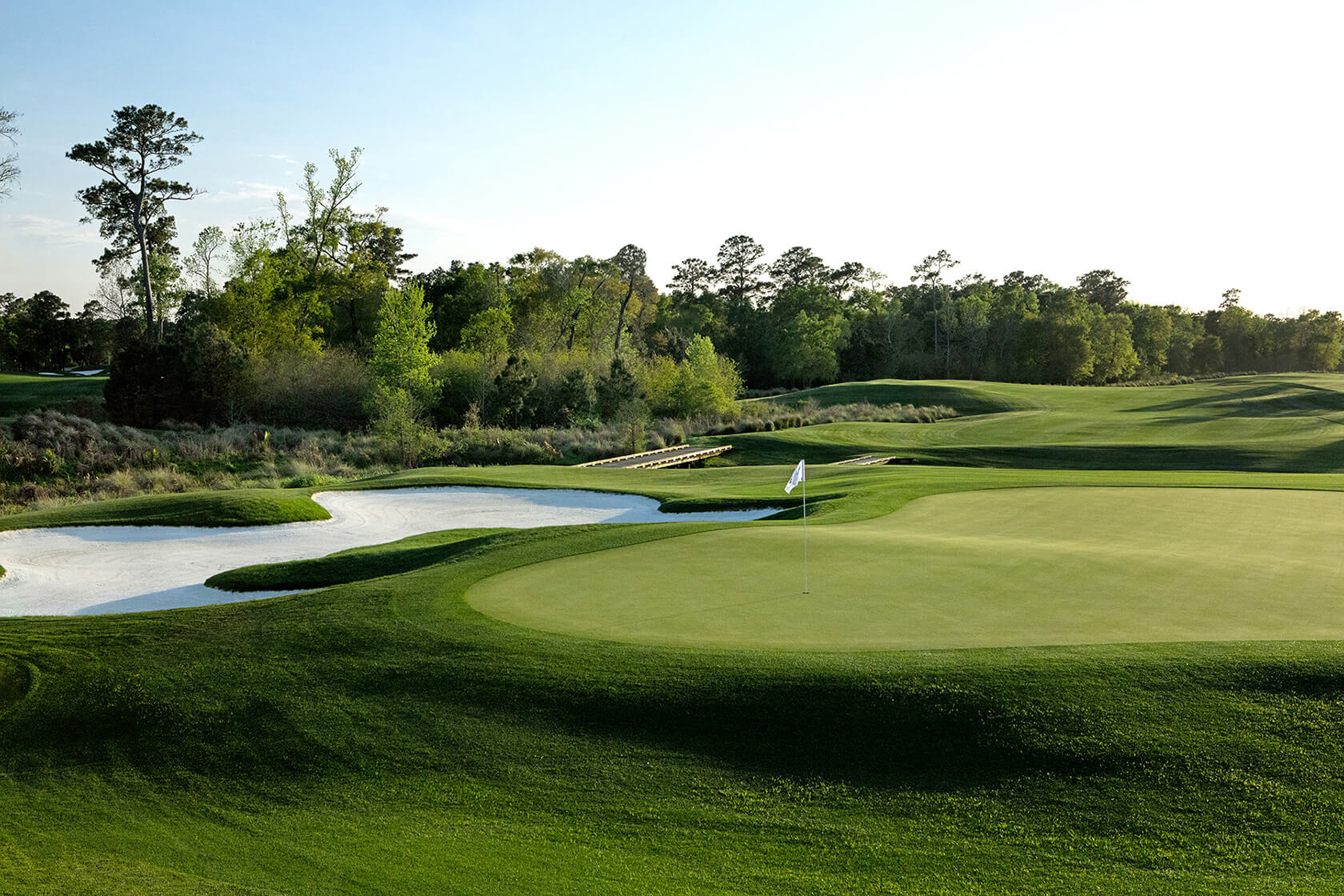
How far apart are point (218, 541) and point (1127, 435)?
101 feet

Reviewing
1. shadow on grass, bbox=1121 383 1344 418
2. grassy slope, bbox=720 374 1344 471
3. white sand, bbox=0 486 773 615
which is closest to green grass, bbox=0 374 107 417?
white sand, bbox=0 486 773 615

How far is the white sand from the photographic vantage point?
11070 millimetres

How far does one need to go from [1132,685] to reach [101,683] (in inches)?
290

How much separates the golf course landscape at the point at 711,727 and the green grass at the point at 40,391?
3323cm

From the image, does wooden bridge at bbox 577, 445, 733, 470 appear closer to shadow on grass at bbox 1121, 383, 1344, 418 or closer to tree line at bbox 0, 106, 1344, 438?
tree line at bbox 0, 106, 1344, 438

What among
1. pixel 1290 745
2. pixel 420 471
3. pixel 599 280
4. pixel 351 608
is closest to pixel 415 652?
pixel 351 608

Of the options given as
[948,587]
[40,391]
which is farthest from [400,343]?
[948,587]

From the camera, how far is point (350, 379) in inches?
1441

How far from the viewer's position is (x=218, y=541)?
46.7ft

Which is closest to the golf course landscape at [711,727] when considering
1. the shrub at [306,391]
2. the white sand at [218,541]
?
the white sand at [218,541]

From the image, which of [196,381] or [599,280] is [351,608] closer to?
[196,381]

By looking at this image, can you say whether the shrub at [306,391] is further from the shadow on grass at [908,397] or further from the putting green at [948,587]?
the putting green at [948,587]

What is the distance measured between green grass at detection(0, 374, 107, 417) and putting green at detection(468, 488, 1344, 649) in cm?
3439

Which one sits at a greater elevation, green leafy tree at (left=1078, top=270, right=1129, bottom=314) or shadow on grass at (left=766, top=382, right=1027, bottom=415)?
green leafy tree at (left=1078, top=270, right=1129, bottom=314)
